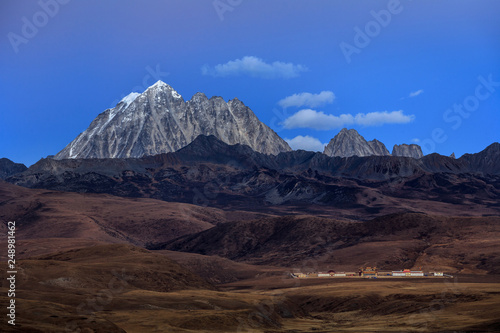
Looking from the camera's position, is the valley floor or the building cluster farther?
the building cluster

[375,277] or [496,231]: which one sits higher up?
[496,231]

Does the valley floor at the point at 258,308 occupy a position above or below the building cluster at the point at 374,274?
below

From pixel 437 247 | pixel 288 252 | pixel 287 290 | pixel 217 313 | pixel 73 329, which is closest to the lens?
pixel 73 329

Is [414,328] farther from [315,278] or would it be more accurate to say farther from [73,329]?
[315,278]

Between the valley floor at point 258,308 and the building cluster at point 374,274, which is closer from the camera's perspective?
the valley floor at point 258,308

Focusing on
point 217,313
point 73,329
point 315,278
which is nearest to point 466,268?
point 315,278

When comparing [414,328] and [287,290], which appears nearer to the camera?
[414,328]

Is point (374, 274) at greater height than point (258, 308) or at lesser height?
greater

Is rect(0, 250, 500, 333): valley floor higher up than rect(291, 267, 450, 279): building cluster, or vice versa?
rect(291, 267, 450, 279): building cluster

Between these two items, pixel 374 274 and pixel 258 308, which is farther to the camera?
pixel 374 274

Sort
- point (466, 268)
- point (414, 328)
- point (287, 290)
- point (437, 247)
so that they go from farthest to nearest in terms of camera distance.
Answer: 1. point (437, 247)
2. point (466, 268)
3. point (287, 290)
4. point (414, 328)
